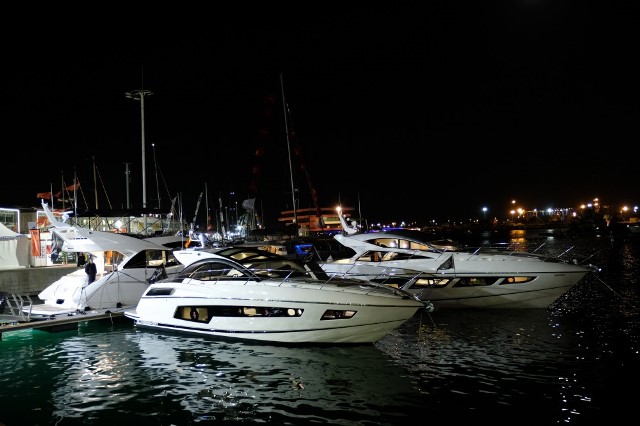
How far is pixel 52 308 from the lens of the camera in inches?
664

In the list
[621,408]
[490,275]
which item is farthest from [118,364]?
[490,275]

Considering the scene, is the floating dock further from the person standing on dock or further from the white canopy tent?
the white canopy tent

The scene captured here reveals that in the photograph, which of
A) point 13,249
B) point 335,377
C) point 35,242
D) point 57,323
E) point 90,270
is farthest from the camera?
point 35,242

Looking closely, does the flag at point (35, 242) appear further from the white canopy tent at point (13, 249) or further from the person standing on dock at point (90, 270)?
the person standing on dock at point (90, 270)

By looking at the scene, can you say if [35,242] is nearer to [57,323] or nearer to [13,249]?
[13,249]

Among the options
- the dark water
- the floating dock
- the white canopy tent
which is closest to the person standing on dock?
the floating dock

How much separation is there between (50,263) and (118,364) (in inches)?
717

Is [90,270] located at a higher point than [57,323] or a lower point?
higher

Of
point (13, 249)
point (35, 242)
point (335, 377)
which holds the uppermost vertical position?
point (35, 242)

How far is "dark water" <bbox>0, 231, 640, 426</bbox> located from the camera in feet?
28.1

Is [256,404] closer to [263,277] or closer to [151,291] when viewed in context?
[263,277]

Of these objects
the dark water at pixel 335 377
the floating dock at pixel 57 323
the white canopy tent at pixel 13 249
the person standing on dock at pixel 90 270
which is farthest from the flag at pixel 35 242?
the floating dock at pixel 57 323

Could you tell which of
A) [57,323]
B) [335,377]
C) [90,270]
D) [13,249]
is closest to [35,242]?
[13,249]

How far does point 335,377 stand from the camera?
34.5 feet
